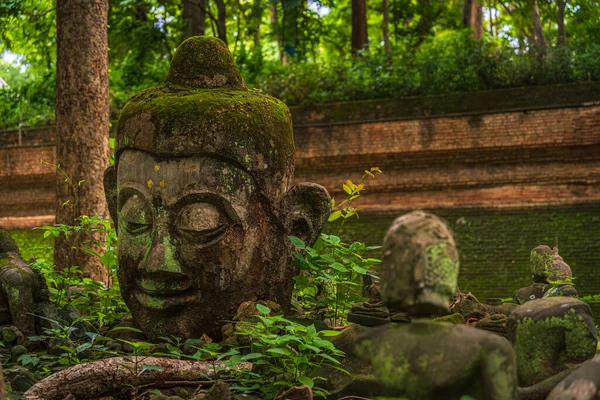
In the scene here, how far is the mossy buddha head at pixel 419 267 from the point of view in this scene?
2709 mm

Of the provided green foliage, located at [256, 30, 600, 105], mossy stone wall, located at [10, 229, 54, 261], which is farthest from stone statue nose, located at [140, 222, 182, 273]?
mossy stone wall, located at [10, 229, 54, 261]

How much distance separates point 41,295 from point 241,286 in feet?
4.40

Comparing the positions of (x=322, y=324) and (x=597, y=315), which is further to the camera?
(x=597, y=315)

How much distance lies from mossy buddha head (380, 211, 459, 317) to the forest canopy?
8223 mm

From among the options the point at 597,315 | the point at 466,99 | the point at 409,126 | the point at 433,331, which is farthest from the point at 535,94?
the point at 433,331

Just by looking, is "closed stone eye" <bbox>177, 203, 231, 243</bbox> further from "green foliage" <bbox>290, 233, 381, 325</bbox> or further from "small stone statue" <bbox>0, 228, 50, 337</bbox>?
"small stone statue" <bbox>0, 228, 50, 337</bbox>

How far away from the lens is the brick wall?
1083cm

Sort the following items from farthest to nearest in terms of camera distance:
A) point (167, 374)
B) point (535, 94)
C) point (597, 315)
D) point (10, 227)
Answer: point (10, 227), point (535, 94), point (597, 315), point (167, 374)

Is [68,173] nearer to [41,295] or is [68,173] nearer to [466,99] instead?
[41,295]

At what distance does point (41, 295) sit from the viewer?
5.53m

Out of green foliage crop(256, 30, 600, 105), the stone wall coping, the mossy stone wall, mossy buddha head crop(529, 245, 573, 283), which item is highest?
green foliage crop(256, 30, 600, 105)

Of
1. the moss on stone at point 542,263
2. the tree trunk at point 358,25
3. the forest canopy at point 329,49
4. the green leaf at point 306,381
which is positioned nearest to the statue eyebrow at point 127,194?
the green leaf at point 306,381

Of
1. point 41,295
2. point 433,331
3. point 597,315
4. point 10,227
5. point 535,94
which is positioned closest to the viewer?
point 433,331

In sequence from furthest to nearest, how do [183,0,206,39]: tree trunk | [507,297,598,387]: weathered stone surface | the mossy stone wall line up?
[183,0,206,39]: tree trunk, the mossy stone wall, [507,297,598,387]: weathered stone surface
